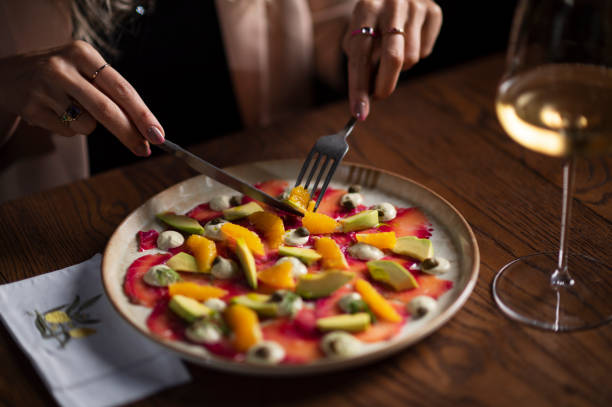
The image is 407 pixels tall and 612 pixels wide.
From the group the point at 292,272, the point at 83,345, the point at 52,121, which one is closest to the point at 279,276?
the point at 292,272

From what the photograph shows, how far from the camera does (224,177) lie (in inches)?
48.6

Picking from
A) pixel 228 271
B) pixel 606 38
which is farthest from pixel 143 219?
pixel 606 38

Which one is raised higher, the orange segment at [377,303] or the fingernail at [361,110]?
the fingernail at [361,110]

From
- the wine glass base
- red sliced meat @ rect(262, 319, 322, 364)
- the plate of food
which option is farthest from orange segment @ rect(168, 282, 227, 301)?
the wine glass base

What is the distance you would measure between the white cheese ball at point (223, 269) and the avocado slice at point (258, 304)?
91 millimetres

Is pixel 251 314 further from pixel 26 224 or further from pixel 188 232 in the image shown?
pixel 26 224

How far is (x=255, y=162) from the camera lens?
4.82 ft

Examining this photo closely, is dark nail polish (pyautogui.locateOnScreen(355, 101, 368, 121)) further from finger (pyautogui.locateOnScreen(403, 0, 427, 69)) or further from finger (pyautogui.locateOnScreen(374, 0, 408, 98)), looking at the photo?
finger (pyautogui.locateOnScreen(403, 0, 427, 69))

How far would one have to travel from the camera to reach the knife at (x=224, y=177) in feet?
3.96

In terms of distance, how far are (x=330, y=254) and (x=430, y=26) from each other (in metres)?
0.84

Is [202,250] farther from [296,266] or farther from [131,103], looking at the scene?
[131,103]

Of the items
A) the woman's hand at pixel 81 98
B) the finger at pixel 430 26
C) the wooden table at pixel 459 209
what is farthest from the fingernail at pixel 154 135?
the finger at pixel 430 26

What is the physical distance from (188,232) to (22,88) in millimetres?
523

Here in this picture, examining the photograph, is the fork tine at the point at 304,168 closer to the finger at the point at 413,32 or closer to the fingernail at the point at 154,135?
the fingernail at the point at 154,135
